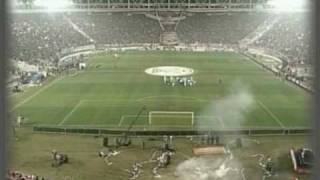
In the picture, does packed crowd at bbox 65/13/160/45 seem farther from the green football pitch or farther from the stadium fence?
the stadium fence

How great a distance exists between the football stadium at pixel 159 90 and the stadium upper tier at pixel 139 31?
0.04 ft

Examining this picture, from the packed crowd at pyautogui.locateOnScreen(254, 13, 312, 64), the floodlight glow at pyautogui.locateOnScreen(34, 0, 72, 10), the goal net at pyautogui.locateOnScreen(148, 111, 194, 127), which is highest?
the floodlight glow at pyautogui.locateOnScreen(34, 0, 72, 10)

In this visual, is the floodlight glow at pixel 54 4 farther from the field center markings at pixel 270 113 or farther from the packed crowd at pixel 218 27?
the field center markings at pixel 270 113

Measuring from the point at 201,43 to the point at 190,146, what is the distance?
75.9 inches

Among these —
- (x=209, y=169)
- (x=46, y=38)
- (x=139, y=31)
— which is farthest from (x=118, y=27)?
(x=209, y=169)

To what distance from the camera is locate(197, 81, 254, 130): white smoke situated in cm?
425

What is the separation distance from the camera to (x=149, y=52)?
218 inches

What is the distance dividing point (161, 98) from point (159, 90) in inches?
6.9

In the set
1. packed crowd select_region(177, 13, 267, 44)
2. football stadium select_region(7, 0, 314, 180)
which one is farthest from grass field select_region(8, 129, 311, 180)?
packed crowd select_region(177, 13, 267, 44)

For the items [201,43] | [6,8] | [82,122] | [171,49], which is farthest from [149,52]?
[6,8]

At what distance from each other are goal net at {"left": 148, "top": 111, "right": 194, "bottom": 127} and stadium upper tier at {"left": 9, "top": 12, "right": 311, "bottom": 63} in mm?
1002

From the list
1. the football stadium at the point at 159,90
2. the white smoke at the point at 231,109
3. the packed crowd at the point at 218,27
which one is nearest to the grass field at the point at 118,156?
the football stadium at the point at 159,90

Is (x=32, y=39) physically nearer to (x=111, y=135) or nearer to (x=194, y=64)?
(x=111, y=135)

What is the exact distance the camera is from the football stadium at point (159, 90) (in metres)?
3.78
